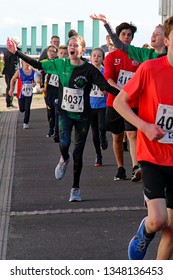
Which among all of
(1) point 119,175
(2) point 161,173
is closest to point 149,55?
(1) point 119,175

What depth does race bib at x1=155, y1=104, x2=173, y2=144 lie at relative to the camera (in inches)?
306

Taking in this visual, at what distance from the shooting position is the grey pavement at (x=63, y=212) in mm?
9359

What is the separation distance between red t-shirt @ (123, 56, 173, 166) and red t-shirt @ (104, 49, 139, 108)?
6002 mm

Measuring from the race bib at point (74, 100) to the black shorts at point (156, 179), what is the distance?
177 inches

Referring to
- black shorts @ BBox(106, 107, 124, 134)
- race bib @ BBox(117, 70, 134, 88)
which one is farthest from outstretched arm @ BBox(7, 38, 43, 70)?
black shorts @ BBox(106, 107, 124, 134)

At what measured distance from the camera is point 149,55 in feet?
42.9

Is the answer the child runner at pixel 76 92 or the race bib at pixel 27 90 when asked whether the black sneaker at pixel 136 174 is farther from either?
the race bib at pixel 27 90

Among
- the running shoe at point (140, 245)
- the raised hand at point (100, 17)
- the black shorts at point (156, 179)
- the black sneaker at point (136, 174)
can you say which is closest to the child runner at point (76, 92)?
the raised hand at point (100, 17)

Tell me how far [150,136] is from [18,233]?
9.78 ft

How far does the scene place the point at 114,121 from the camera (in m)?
14.1

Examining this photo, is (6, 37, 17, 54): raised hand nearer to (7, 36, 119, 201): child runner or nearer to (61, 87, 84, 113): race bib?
(7, 36, 119, 201): child runner

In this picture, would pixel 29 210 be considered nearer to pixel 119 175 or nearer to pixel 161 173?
pixel 119 175
